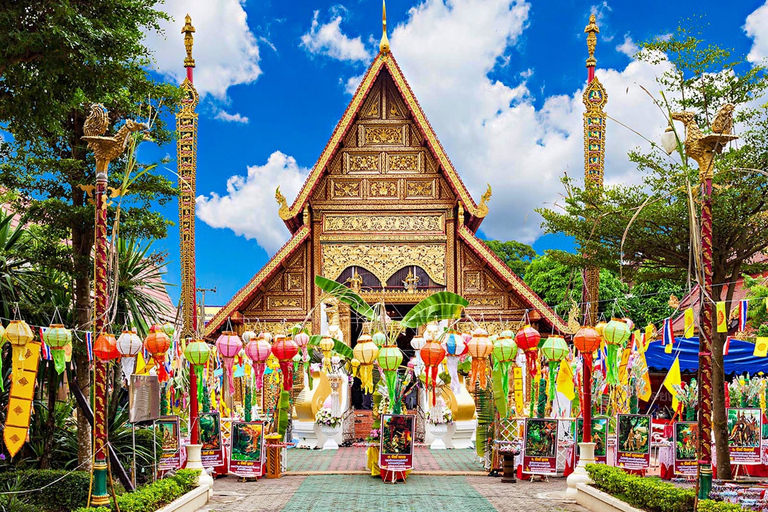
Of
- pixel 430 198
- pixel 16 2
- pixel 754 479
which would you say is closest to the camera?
pixel 16 2

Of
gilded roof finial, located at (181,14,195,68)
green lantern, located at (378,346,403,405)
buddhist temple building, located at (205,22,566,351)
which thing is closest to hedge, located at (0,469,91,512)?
green lantern, located at (378,346,403,405)

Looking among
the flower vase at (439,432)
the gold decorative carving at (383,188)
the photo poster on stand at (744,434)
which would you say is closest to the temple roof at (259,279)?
the gold decorative carving at (383,188)

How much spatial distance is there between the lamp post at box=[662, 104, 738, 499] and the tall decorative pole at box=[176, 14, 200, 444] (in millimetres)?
12504

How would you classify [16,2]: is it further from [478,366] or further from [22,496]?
[478,366]

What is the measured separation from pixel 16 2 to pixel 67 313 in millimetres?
6848

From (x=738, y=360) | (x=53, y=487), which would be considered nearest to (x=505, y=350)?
(x=53, y=487)

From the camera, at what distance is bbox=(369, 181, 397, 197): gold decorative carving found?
21.4m

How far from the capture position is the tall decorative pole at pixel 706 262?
8.05m

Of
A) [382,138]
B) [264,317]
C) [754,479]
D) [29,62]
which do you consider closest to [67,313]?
[29,62]

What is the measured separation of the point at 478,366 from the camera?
14.5 meters

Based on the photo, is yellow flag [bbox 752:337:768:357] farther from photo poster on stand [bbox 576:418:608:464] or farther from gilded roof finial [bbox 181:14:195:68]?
gilded roof finial [bbox 181:14:195:68]

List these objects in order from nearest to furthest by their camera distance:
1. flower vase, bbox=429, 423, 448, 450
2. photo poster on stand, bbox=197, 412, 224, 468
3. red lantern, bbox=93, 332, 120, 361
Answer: red lantern, bbox=93, 332, 120, 361 < photo poster on stand, bbox=197, 412, 224, 468 < flower vase, bbox=429, 423, 448, 450

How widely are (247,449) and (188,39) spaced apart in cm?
1143

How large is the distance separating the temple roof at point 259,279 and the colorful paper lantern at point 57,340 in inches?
397
